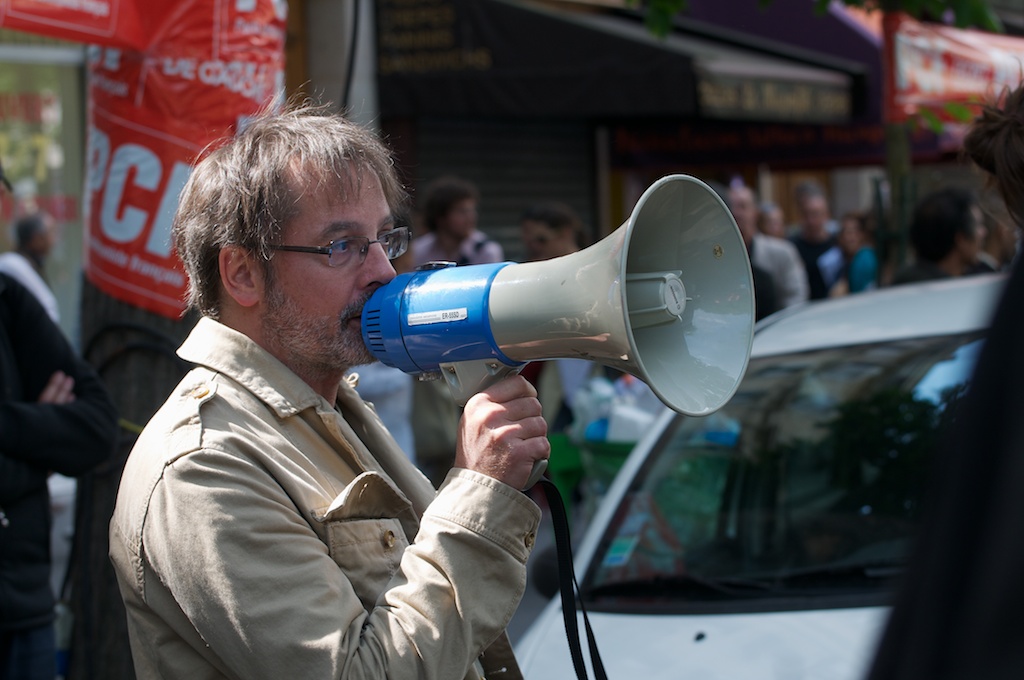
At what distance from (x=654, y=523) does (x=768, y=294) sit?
2.96m

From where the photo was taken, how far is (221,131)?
2.75 meters

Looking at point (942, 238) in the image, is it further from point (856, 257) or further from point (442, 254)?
point (856, 257)

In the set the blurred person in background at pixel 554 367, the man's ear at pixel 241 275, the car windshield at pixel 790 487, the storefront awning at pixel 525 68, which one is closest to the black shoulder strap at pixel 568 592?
the man's ear at pixel 241 275

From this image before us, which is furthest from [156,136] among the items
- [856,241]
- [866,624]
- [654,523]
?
[856,241]

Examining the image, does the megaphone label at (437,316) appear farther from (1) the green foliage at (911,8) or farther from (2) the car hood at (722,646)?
(1) the green foliage at (911,8)

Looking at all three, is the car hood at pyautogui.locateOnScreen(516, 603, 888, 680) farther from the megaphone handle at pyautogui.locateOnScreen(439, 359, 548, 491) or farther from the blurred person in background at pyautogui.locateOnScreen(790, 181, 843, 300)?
the blurred person in background at pyautogui.locateOnScreen(790, 181, 843, 300)

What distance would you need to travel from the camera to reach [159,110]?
2764 mm

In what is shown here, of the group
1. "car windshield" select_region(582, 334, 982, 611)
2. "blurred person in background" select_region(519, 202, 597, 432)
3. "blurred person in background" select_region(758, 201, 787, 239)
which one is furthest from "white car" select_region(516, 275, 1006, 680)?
"blurred person in background" select_region(758, 201, 787, 239)

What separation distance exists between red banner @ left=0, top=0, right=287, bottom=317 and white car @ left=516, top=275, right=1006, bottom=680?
4.23 feet

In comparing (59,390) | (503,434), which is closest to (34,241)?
(59,390)

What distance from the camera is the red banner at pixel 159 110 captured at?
2.75 m

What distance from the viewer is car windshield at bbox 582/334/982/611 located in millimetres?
2789

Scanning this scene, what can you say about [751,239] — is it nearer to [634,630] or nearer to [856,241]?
[856,241]

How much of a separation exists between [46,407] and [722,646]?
5.45 feet
